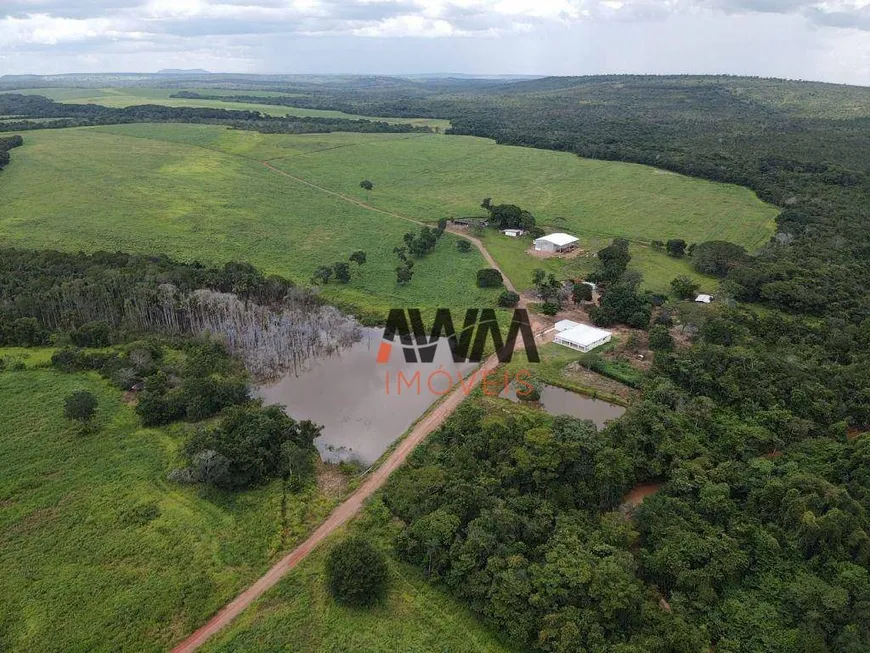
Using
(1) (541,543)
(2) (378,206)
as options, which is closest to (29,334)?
(1) (541,543)

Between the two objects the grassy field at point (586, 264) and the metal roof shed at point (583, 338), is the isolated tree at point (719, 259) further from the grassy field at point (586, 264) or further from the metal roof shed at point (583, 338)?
the metal roof shed at point (583, 338)

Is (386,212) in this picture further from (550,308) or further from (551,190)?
(550,308)

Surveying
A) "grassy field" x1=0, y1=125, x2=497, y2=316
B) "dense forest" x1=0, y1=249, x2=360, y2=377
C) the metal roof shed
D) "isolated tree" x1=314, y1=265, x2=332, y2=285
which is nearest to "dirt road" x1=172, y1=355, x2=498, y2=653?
the metal roof shed

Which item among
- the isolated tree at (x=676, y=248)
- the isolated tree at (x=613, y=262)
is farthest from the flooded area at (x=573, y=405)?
the isolated tree at (x=676, y=248)

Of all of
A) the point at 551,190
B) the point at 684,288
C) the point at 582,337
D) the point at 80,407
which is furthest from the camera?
the point at 551,190

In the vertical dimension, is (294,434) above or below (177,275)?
below

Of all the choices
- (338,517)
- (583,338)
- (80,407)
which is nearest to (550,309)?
(583,338)

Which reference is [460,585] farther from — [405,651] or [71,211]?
[71,211]
